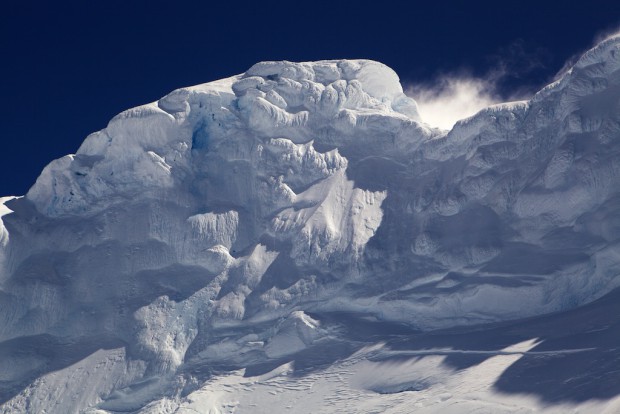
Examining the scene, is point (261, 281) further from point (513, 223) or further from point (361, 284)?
point (513, 223)

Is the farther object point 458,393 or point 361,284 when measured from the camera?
point 361,284

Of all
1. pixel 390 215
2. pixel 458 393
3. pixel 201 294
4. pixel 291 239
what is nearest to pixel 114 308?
pixel 201 294

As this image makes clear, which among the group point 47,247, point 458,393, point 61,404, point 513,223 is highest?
point 47,247

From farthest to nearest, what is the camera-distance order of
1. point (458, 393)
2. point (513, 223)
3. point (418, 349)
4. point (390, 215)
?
point (390, 215) < point (513, 223) < point (418, 349) < point (458, 393)

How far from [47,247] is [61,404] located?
1235 inches

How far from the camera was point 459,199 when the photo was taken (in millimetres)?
189625

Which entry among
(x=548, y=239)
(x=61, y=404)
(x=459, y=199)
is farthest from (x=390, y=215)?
(x=61, y=404)

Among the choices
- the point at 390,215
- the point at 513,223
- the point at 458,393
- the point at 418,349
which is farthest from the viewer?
the point at 390,215

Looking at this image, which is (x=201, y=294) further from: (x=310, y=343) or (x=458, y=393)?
(x=458, y=393)

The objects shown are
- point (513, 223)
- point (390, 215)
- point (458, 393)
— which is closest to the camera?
point (458, 393)

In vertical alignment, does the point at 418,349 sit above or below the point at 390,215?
below

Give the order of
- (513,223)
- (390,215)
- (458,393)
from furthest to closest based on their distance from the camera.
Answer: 1. (390,215)
2. (513,223)
3. (458,393)

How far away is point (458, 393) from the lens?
516ft

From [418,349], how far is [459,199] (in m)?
28.1
